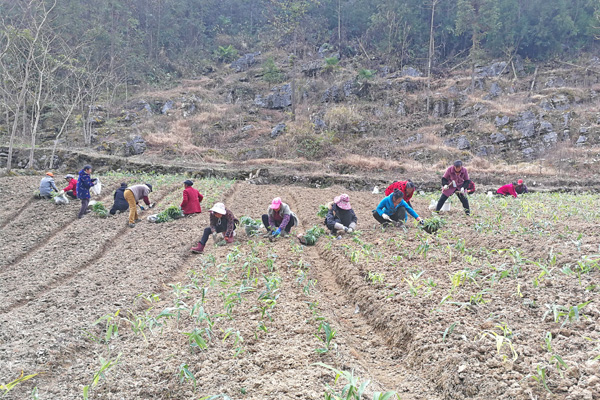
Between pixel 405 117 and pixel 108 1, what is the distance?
38027 millimetres

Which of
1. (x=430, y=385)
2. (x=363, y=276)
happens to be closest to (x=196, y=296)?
(x=363, y=276)

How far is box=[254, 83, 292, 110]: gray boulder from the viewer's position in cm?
3716

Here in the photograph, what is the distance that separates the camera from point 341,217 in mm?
8094

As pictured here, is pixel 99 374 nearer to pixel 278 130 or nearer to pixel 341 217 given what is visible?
pixel 341 217

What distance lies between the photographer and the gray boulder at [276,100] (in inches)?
1463

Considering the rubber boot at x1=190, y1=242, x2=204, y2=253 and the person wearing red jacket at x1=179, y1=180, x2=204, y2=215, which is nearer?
the rubber boot at x1=190, y1=242, x2=204, y2=253

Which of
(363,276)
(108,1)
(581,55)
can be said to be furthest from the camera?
(108,1)

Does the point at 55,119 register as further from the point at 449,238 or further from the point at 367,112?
the point at 449,238

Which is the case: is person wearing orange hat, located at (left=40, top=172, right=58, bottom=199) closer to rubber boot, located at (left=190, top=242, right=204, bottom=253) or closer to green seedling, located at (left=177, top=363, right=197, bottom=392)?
rubber boot, located at (left=190, top=242, right=204, bottom=253)

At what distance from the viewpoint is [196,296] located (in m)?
4.77

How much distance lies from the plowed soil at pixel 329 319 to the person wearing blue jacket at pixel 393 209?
575 mm

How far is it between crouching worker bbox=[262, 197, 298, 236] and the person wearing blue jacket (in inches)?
76.8

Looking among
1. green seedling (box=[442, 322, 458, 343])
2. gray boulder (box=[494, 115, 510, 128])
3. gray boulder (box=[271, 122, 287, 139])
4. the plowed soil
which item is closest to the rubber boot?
the plowed soil

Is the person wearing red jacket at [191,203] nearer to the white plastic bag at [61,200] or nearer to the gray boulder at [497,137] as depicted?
the white plastic bag at [61,200]
